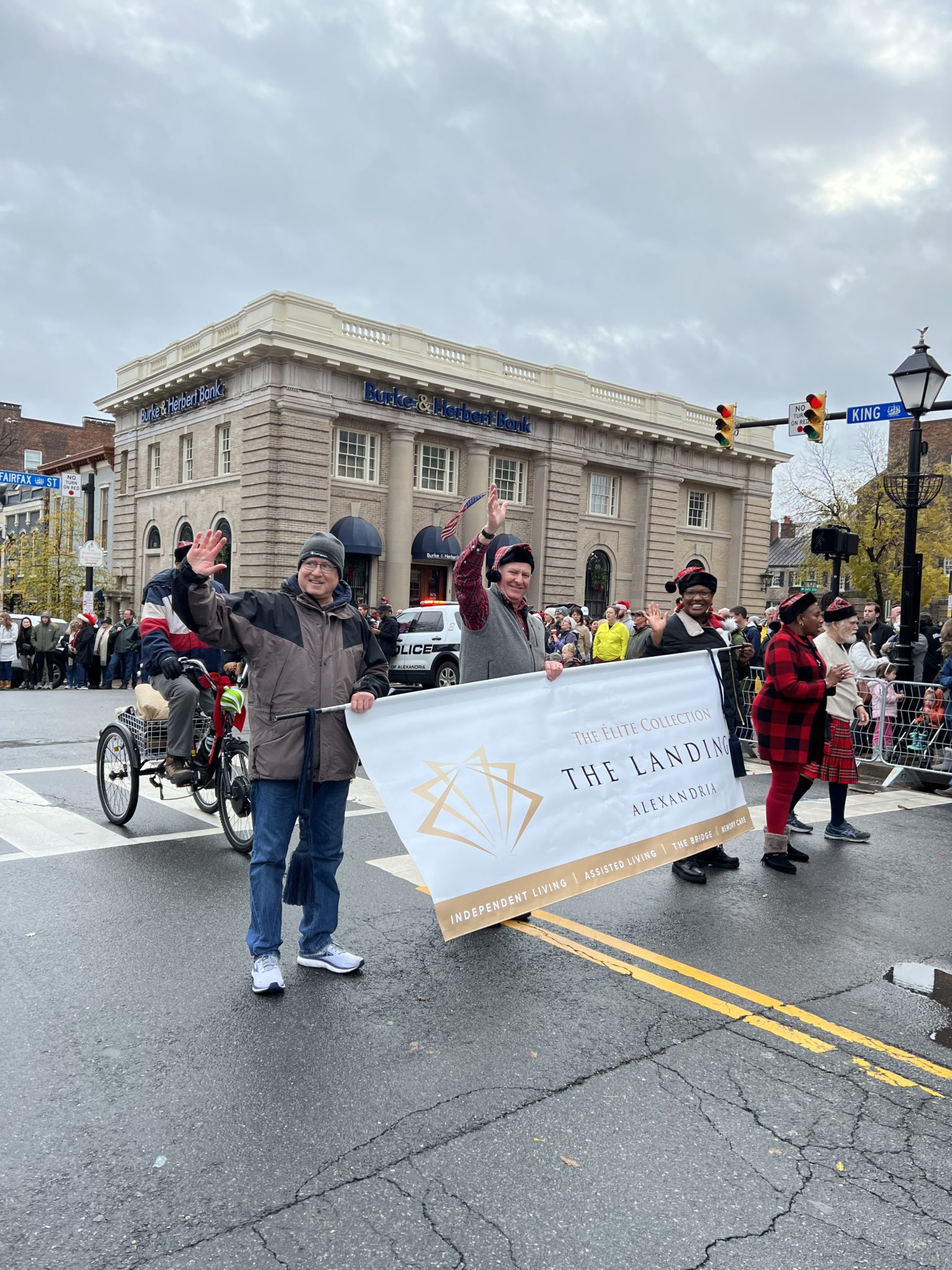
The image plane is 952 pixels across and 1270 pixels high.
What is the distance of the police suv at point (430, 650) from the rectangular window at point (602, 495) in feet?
64.7

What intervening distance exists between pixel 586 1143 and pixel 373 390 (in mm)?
30967

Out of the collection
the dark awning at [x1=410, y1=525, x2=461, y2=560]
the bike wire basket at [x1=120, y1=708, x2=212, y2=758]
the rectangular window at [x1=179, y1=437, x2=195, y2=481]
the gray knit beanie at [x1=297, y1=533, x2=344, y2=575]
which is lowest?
the bike wire basket at [x1=120, y1=708, x2=212, y2=758]

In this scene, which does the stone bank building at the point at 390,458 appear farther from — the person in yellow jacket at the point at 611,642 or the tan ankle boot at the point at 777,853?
the tan ankle boot at the point at 777,853

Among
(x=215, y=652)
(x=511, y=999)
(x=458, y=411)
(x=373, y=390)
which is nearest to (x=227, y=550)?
(x=373, y=390)

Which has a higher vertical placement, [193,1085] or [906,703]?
[906,703]

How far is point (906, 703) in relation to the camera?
36.2 feet

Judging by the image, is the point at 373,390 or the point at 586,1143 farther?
the point at 373,390

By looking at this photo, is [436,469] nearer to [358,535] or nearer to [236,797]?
[358,535]

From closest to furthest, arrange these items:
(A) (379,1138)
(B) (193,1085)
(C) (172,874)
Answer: (A) (379,1138) → (B) (193,1085) → (C) (172,874)

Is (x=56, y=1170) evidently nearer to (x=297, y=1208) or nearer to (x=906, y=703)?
(x=297, y=1208)

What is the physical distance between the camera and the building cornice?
30.4m

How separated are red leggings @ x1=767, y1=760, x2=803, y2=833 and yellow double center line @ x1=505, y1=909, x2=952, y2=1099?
2141 mm

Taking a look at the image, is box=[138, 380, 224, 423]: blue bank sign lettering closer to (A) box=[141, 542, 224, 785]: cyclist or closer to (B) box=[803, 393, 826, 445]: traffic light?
(B) box=[803, 393, 826, 445]: traffic light

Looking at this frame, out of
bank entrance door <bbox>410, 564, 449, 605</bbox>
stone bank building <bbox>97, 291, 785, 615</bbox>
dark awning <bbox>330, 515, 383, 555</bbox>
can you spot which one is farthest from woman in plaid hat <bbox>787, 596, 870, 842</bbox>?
bank entrance door <bbox>410, 564, 449, 605</bbox>
